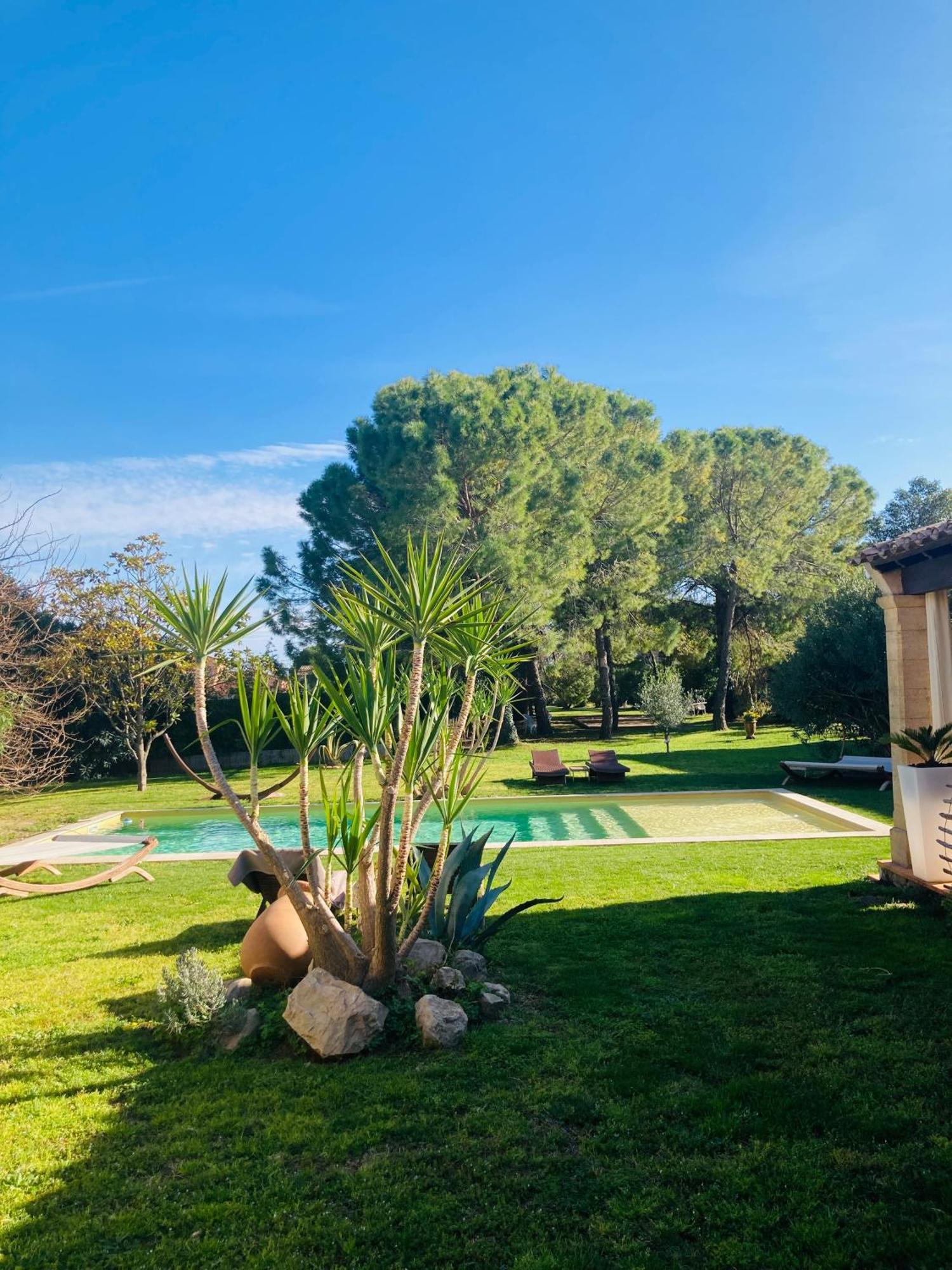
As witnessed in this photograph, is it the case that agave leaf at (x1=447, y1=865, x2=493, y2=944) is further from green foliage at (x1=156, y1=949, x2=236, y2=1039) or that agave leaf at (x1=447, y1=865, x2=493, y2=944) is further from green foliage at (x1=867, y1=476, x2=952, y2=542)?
green foliage at (x1=867, y1=476, x2=952, y2=542)

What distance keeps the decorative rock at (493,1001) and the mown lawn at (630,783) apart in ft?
28.5

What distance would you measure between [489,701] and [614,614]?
962 inches

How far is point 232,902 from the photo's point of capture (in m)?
7.66

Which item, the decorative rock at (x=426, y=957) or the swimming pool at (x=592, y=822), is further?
the swimming pool at (x=592, y=822)

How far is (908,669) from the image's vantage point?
7.14 metres

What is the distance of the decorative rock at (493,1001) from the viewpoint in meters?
4.59

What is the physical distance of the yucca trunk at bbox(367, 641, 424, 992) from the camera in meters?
4.18

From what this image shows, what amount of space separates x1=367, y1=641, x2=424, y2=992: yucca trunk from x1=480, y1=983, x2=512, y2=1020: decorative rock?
1.78ft

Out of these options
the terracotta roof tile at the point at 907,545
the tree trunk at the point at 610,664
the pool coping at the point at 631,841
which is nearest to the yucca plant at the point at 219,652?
the terracotta roof tile at the point at 907,545

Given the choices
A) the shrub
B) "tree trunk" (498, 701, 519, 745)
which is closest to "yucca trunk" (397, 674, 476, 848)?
"tree trunk" (498, 701, 519, 745)

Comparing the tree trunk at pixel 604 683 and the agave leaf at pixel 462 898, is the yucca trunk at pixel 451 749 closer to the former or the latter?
the agave leaf at pixel 462 898

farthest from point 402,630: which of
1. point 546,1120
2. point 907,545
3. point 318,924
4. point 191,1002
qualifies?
point 907,545

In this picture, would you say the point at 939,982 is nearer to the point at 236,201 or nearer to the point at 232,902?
the point at 232,902

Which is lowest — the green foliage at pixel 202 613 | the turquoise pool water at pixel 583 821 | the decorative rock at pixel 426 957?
the turquoise pool water at pixel 583 821
